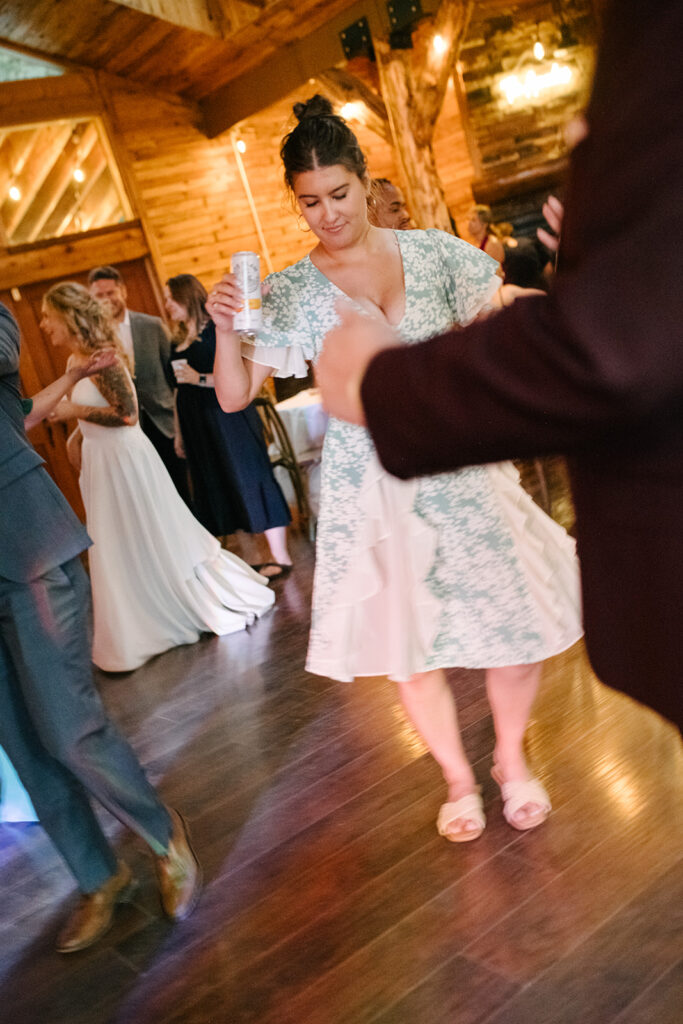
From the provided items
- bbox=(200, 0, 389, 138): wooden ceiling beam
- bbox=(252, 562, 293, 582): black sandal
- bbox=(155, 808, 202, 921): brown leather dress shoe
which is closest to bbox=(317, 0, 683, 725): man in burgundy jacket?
bbox=(155, 808, 202, 921): brown leather dress shoe

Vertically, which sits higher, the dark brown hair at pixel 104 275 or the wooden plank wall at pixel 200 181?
the wooden plank wall at pixel 200 181

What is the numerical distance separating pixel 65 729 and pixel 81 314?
2.16m

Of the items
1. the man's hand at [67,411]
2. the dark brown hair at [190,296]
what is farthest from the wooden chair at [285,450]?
the man's hand at [67,411]

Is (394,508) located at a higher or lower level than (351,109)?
lower

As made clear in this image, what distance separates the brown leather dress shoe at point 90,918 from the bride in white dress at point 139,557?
6.67 ft

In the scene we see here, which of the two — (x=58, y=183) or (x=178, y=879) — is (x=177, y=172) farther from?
(x=178, y=879)

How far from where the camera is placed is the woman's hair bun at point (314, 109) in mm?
1891

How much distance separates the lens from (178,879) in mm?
2107

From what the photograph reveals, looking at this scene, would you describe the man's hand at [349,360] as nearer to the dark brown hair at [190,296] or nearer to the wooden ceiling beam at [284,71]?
the dark brown hair at [190,296]

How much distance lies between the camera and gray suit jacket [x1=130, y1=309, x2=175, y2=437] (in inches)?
210

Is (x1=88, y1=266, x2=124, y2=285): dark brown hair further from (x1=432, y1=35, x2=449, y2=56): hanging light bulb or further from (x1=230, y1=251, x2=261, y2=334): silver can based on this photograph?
(x1=230, y1=251, x2=261, y2=334): silver can

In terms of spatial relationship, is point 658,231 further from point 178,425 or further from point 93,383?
point 178,425

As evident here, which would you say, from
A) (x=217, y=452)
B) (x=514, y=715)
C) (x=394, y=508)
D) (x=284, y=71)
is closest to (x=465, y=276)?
(x=394, y=508)

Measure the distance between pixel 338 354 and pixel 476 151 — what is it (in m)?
9.99
